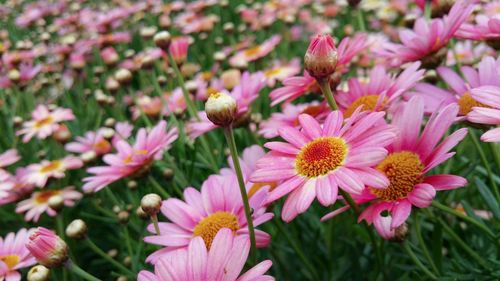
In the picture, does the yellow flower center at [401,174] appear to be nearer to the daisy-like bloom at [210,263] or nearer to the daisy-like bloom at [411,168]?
the daisy-like bloom at [411,168]

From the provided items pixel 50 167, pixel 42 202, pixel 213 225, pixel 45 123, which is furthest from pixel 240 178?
pixel 45 123

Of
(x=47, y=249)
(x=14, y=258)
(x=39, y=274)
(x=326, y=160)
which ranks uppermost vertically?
(x=326, y=160)

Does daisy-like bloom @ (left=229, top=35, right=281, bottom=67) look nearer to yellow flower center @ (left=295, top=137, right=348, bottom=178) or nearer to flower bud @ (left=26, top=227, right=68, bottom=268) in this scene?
yellow flower center @ (left=295, top=137, right=348, bottom=178)

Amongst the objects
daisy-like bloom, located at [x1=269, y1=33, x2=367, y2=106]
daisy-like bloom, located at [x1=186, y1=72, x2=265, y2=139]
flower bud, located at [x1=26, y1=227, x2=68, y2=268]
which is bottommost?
daisy-like bloom, located at [x1=186, y1=72, x2=265, y2=139]

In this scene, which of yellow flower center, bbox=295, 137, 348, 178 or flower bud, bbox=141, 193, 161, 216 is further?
flower bud, bbox=141, 193, 161, 216

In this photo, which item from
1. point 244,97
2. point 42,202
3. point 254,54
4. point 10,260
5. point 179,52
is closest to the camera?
point 10,260

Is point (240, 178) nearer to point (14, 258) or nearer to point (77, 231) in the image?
point (77, 231)

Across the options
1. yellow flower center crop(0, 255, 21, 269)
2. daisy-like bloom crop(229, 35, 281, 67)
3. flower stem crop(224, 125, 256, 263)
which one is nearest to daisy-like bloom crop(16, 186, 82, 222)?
yellow flower center crop(0, 255, 21, 269)
